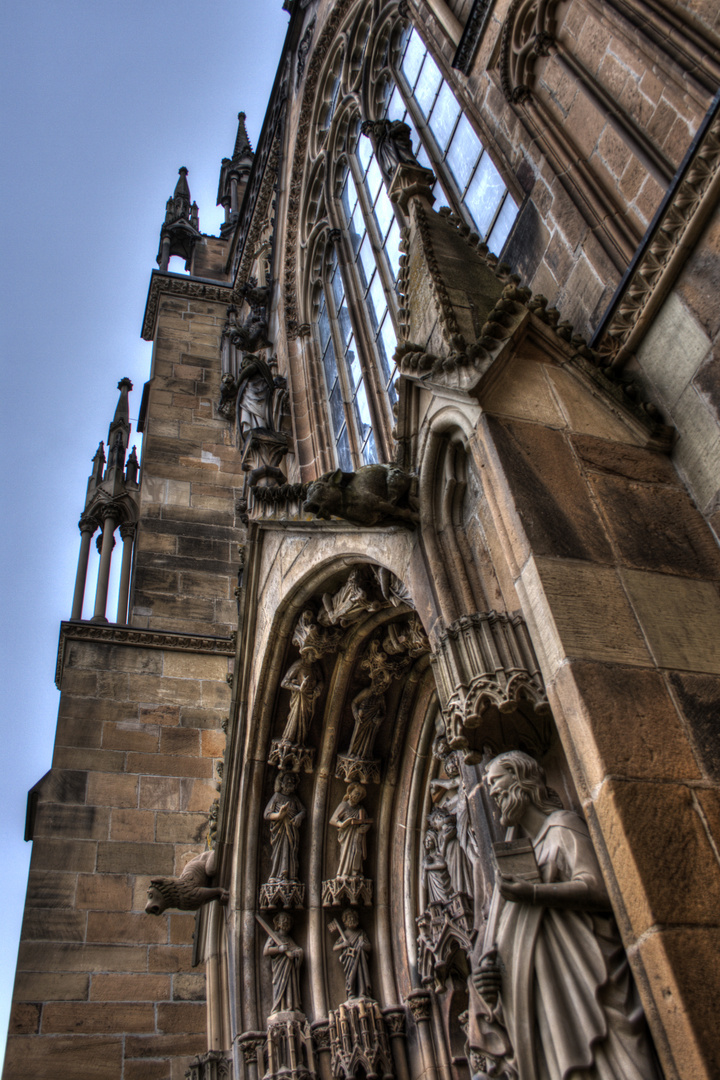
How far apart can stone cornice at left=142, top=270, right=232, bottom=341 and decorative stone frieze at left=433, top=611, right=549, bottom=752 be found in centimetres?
1485

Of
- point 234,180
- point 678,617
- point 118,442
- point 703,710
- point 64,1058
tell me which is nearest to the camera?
point 703,710

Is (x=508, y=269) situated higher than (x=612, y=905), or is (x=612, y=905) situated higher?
(x=508, y=269)

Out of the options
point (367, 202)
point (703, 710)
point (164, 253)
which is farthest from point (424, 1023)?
point (164, 253)

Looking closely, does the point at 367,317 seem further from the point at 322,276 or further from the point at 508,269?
the point at 508,269

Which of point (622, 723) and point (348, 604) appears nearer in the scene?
point (622, 723)

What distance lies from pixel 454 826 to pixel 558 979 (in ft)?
10.5

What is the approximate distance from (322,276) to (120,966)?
7.99 meters

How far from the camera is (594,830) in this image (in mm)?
2873

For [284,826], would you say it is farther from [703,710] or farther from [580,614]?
[703,710]

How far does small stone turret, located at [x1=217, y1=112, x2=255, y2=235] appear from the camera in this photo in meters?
20.3

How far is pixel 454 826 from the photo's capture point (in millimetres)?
5969

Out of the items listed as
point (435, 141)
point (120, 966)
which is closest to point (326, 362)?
point (435, 141)

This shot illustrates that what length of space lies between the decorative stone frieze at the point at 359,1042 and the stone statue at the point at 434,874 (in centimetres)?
79

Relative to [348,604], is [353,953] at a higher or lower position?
lower
